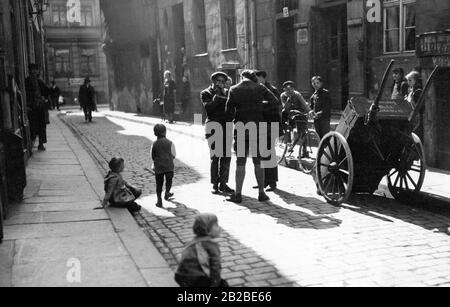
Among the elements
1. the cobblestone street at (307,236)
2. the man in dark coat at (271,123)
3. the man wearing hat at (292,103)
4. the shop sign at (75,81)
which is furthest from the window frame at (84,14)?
the man in dark coat at (271,123)

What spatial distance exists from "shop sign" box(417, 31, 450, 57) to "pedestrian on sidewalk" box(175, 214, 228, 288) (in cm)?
669

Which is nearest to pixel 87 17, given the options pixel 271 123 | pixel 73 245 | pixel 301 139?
pixel 301 139

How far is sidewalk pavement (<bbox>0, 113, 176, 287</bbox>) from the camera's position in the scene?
452cm

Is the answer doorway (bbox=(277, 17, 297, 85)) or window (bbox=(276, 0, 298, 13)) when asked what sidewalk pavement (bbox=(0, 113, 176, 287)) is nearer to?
doorway (bbox=(277, 17, 297, 85))

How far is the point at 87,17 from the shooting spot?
Answer: 5116cm

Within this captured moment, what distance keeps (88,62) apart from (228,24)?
113 feet

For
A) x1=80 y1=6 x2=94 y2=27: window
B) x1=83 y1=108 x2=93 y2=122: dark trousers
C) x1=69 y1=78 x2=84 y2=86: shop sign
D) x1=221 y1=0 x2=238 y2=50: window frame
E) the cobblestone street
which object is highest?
x1=80 y1=6 x2=94 y2=27: window

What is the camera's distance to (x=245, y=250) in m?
5.47

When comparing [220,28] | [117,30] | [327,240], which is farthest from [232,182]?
[117,30]

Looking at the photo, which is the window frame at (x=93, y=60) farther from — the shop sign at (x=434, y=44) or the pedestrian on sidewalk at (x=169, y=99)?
the shop sign at (x=434, y=44)

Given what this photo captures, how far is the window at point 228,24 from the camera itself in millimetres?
18500

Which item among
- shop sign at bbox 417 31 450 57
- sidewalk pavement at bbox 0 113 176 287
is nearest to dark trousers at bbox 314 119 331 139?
shop sign at bbox 417 31 450 57

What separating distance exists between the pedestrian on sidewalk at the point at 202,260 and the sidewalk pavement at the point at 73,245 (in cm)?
68

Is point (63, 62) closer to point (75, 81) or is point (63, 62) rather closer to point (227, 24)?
point (75, 81)
